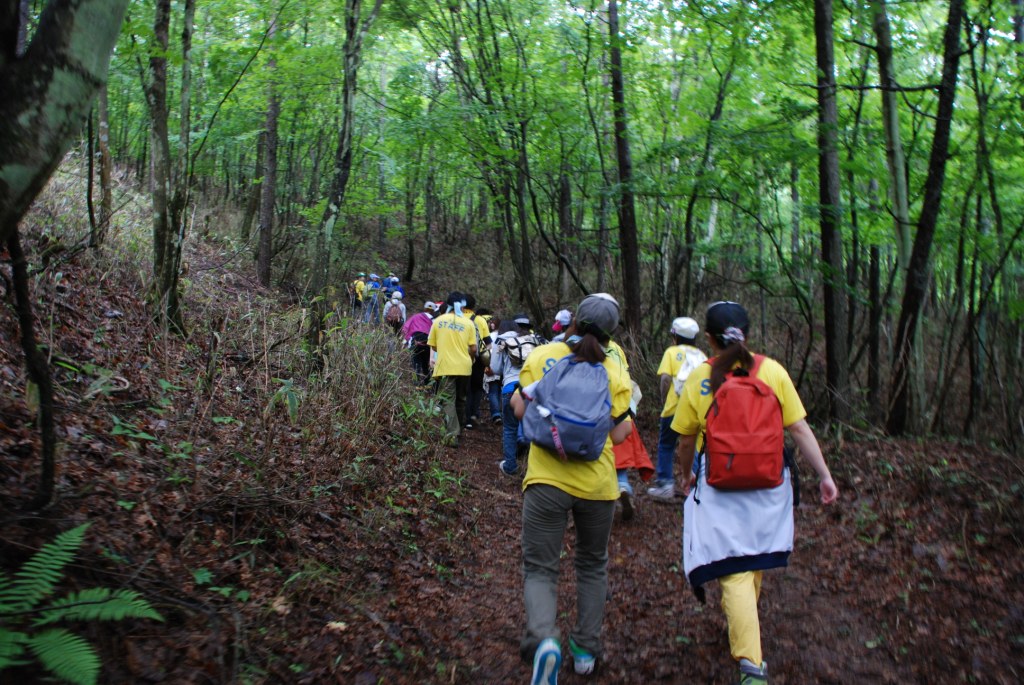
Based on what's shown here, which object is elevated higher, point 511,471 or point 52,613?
point 52,613

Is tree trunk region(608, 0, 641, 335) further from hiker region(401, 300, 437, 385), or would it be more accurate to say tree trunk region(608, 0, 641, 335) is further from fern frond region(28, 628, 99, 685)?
fern frond region(28, 628, 99, 685)

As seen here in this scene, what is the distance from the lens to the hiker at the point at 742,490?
3.34m

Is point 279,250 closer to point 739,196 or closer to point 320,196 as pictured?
point 320,196

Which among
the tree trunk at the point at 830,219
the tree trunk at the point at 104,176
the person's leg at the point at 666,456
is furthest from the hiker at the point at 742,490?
the tree trunk at the point at 104,176

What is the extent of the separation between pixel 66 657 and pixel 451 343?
699cm

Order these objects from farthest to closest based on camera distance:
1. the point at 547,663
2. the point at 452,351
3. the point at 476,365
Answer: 1. the point at 476,365
2. the point at 452,351
3. the point at 547,663

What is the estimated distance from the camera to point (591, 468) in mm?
3725

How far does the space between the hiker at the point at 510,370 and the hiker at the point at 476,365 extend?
953 millimetres

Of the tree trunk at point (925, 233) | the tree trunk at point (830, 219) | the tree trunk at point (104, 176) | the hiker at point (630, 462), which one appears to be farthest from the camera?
the tree trunk at point (830, 219)

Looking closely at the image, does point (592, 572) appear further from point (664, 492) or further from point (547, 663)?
point (664, 492)

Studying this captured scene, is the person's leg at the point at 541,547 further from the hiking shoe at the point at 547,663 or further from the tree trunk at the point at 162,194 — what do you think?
the tree trunk at the point at 162,194

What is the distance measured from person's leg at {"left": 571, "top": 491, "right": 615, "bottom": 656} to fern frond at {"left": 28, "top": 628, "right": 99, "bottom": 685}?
7.67 feet

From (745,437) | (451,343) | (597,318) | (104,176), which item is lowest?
(451,343)

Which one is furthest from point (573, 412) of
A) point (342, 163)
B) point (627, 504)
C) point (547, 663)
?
point (342, 163)
